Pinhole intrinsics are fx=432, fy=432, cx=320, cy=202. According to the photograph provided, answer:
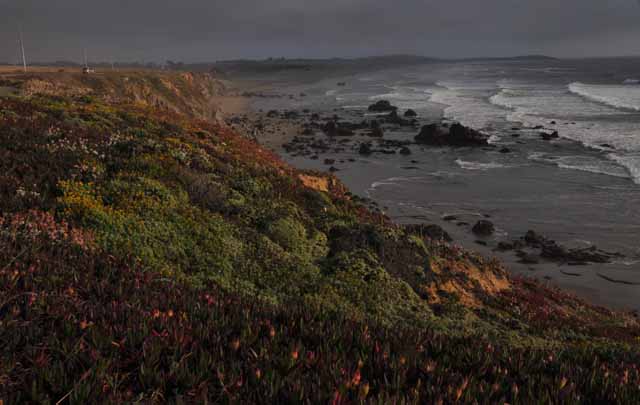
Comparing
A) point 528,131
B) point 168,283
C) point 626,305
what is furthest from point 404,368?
point 528,131

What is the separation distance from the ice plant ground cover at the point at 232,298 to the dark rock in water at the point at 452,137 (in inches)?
1173

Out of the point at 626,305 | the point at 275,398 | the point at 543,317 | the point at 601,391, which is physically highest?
the point at 275,398

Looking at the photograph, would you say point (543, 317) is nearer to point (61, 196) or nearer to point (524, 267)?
point (524, 267)

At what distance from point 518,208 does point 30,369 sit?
2433 cm

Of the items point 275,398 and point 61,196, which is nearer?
point 275,398

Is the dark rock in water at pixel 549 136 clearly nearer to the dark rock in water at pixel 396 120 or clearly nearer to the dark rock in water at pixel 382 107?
the dark rock in water at pixel 396 120

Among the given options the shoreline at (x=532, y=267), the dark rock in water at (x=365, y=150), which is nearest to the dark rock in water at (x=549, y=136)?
the dark rock in water at (x=365, y=150)

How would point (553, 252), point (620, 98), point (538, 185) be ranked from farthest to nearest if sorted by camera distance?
1. point (620, 98)
2. point (538, 185)
3. point (553, 252)

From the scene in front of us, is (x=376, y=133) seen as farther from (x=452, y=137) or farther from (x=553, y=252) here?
(x=553, y=252)

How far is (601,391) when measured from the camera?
11.4 ft

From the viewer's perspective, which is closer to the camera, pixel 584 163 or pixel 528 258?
pixel 528 258

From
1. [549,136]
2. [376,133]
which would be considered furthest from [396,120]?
[549,136]

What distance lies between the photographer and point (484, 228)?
20453 mm

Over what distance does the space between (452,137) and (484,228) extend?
23397mm
